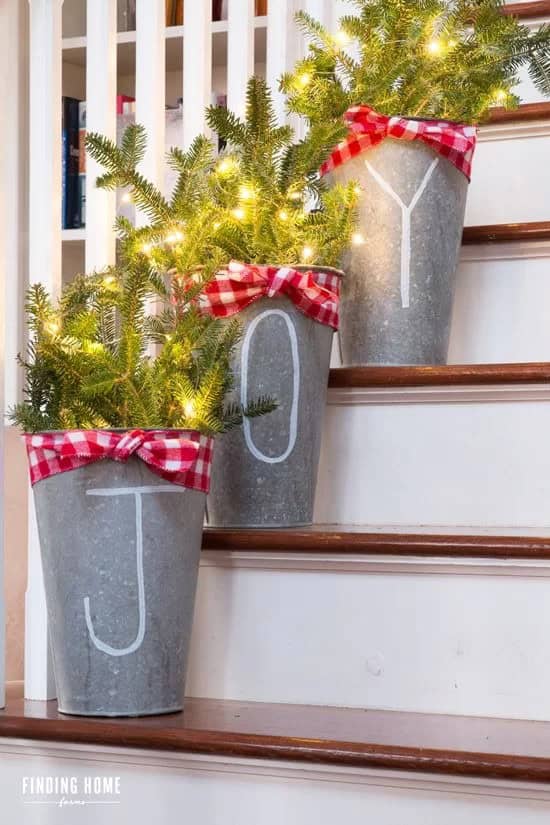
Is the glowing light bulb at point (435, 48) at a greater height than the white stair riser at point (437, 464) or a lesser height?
greater

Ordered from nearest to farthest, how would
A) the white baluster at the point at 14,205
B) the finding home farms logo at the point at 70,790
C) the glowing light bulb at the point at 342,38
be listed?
Result: 1. the finding home farms logo at the point at 70,790
2. the glowing light bulb at the point at 342,38
3. the white baluster at the point at 14,205

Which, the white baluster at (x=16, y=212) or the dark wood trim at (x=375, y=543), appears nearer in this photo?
the dark wood trim at (x=375, y=543)

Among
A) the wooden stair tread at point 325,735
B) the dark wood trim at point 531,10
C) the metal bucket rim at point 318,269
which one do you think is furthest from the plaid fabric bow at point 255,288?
the dark wood trim at point 531,10

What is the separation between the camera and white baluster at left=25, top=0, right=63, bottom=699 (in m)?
1.33

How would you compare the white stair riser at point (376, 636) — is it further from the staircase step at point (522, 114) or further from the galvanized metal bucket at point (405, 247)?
the staircase step at point (522, 114)

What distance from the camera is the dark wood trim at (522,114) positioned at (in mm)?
1682

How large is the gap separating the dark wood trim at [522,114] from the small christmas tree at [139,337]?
0.53 metres

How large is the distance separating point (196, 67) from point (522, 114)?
463 millimetres

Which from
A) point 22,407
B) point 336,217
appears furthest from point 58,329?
point 336,217

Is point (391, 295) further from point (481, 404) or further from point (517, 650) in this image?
point (517, 650)

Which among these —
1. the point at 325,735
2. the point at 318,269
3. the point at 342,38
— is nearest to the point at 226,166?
the point at 318,269

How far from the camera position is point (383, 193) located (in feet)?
4.95

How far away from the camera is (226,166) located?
4.67 ft

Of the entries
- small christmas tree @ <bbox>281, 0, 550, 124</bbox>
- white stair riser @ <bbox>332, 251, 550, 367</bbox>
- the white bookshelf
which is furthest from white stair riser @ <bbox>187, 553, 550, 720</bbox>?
the white bookshelf
